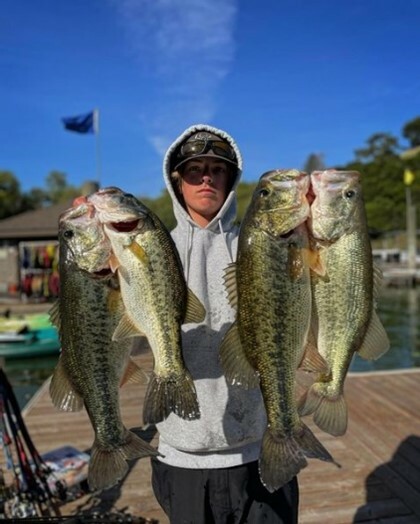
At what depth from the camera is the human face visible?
2.68m

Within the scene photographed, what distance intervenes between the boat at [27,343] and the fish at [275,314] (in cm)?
1362

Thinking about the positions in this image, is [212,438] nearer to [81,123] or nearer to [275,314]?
[275,314]

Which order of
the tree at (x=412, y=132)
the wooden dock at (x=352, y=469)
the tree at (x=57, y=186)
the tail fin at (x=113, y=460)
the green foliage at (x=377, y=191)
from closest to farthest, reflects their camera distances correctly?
the tail fin at (x=113, y=460), the wooden dock at (x=352, y=469), the green foliage at (x=377, y=191), the tree at (x=57, y=186), the tree at (x=412, y=132)

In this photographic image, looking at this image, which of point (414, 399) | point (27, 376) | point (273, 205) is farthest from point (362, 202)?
point (27, 376)

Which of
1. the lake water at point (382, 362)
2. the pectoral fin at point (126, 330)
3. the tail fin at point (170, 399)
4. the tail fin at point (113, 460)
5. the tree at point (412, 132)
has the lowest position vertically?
the lake water at point (382, 362)

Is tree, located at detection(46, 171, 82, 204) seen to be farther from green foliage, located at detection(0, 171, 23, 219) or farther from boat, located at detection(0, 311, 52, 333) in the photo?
boat, located at detection(0, 311, 52, 333)

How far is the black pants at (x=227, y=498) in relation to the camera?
2.44 metres

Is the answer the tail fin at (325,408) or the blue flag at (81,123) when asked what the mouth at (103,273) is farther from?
the blue flag at (81,123)

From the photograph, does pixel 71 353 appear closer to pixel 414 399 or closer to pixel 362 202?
pixel 362 202

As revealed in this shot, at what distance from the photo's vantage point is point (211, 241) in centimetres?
272

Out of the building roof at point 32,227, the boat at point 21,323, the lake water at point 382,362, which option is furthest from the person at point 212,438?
the building roof at point 32,227

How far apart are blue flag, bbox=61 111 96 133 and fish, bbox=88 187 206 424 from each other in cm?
2435

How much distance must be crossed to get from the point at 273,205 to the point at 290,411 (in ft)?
3.01

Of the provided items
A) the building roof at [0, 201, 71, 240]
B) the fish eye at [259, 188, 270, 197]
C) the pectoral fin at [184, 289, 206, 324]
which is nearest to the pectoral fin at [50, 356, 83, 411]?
the pectoral fin at [184, 289, 206, 324]
